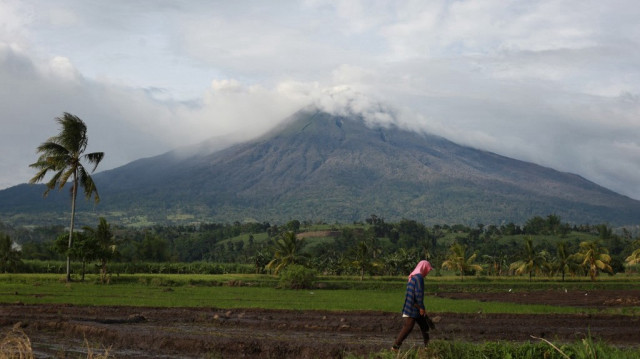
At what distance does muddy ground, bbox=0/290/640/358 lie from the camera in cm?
1384

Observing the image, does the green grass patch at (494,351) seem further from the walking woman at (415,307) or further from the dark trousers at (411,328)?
the walking woman at (415,307)

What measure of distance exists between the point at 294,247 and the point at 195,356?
4389 centimetres

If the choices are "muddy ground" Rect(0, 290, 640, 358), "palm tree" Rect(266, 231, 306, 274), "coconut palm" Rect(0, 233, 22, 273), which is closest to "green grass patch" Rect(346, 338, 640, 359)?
"muddy ground" Rect(0, 290, 640, 358)

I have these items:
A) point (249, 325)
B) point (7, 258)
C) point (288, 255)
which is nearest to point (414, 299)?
point (249, 325)

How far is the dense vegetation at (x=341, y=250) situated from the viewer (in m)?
54.7

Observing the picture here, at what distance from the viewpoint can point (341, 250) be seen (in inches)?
4067

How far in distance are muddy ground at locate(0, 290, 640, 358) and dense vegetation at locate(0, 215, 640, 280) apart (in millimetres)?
19867

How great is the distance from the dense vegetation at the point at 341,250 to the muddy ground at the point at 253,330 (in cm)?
1987

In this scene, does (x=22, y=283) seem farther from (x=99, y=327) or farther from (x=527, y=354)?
(x=527, y=354)

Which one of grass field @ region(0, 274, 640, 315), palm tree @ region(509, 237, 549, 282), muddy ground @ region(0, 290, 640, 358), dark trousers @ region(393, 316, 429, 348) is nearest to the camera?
dark trousers @ region(393, 316, 429, 348)

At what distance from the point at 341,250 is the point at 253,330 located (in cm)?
8603

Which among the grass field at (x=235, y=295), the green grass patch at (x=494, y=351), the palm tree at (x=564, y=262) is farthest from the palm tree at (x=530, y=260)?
the green grass patch at (x=494, y=351)

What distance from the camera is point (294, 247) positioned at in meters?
57.2

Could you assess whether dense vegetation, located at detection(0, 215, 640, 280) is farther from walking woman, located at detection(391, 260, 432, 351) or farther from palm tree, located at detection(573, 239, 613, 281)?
walking woman, located at detection(391, 260, 432, 351)
